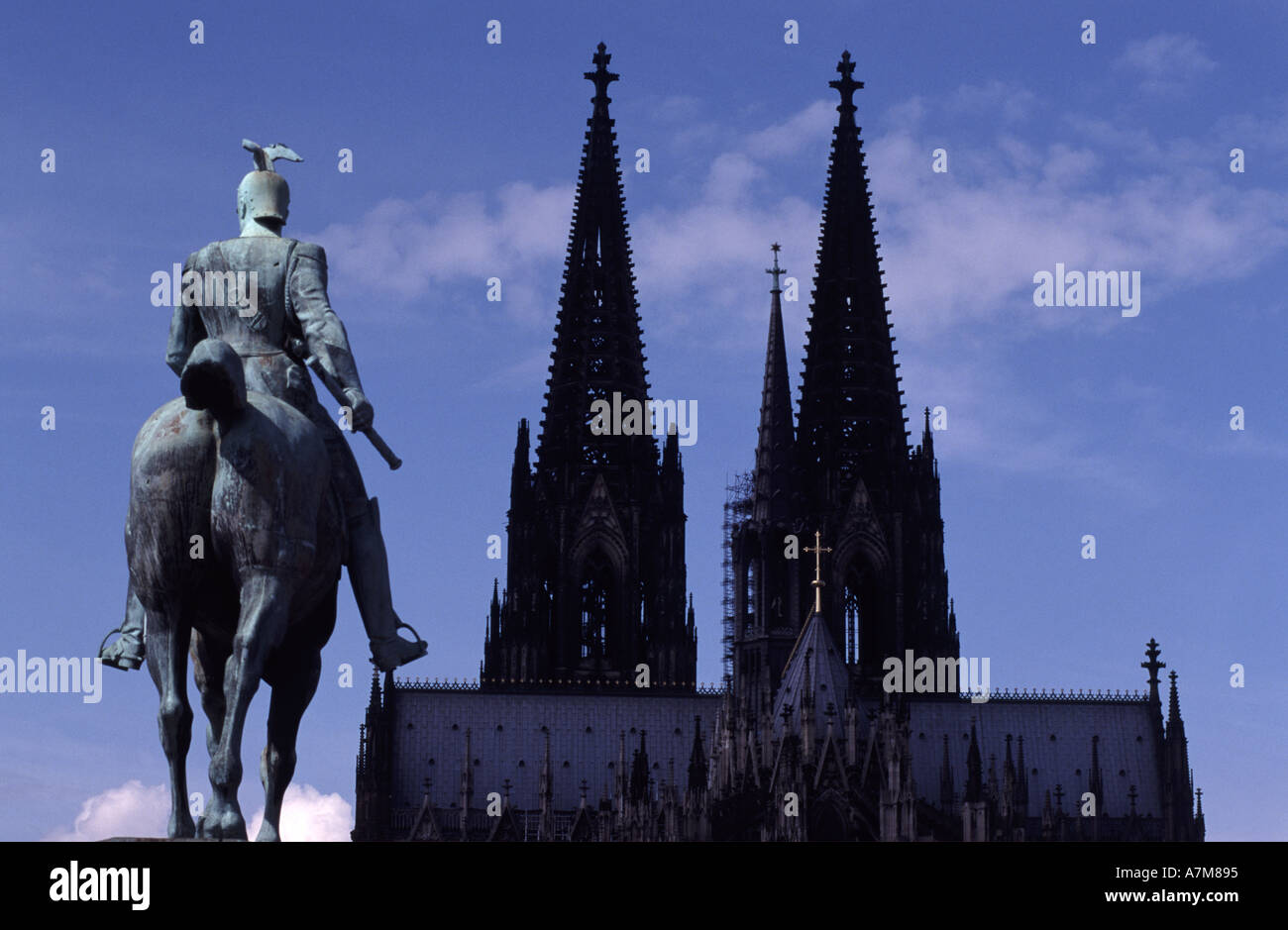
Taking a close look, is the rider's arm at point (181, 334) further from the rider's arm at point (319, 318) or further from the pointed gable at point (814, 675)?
the pointed gable at point (814, 675)

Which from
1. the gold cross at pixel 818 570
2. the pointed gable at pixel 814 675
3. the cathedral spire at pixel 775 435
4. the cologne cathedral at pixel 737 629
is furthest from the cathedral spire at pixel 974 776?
the cathedral spire at pixel 775 435

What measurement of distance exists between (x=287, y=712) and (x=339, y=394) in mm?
1986

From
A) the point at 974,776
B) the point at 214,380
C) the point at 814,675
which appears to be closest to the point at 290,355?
the point at 214,380

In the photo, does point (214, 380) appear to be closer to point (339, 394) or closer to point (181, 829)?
point (339, 394)

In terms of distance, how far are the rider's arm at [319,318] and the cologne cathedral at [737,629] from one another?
72338 millimetres

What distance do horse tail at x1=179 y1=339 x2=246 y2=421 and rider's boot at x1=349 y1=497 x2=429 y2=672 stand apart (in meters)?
1.34

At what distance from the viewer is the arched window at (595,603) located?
102 meters

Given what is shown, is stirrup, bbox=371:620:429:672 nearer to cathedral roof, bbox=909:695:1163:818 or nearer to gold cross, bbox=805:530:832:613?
gold cross, bbox=805:530:832:613

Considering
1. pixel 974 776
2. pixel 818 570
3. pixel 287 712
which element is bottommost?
pixel 287 712

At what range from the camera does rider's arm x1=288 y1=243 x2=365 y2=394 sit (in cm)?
1466

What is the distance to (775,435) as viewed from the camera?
353ft

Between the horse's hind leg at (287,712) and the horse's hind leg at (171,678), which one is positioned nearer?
the horse's hind leg at (171,678)

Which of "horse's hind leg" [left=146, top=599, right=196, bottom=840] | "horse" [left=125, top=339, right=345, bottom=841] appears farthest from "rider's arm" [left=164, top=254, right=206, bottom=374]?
"horse's hind leg" [left=146, top=599, right=196, bottom=840]
